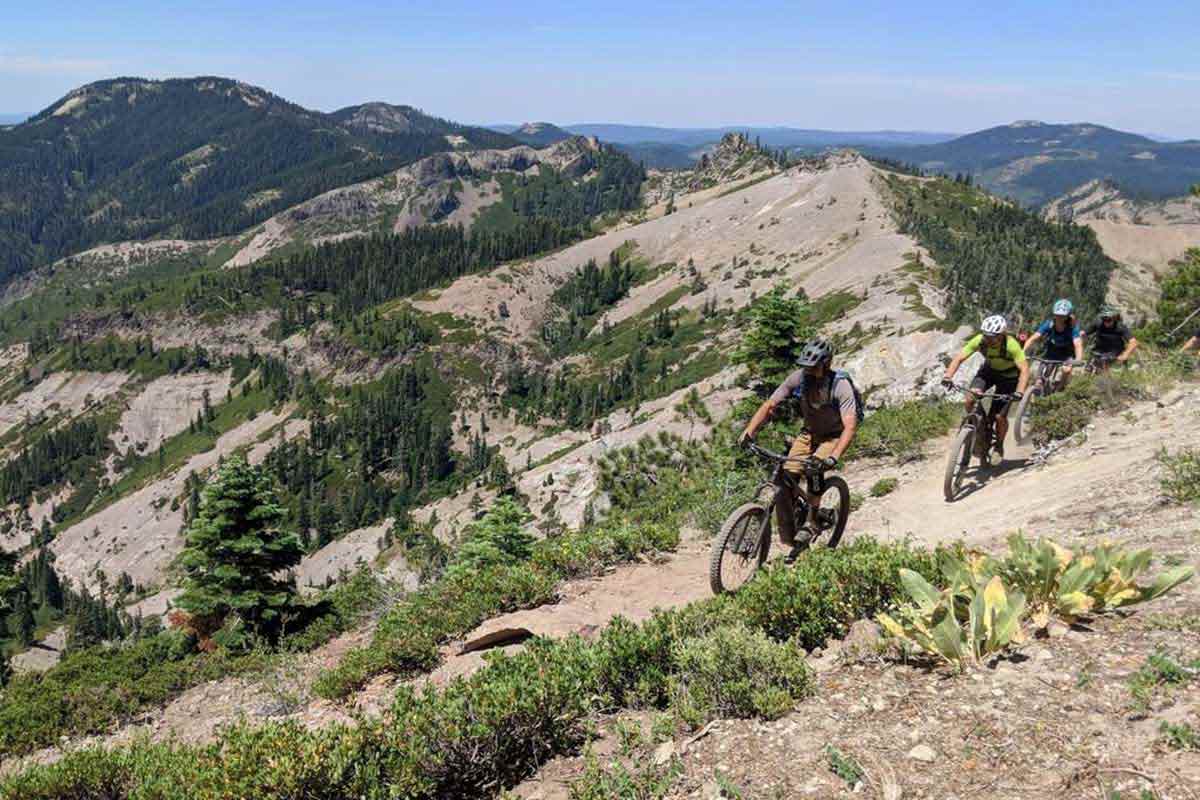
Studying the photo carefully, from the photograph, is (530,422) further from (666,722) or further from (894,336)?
(666,722)

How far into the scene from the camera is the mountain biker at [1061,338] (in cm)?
1582

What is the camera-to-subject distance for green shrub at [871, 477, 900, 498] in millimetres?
16172

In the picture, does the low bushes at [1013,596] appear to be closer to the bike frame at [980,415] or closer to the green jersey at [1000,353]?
the green jersey at [1000,353]

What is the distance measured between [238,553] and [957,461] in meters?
25.1

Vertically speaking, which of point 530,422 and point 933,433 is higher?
point 933,433

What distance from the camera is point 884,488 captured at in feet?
53.3

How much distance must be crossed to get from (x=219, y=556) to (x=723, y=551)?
24539 mm

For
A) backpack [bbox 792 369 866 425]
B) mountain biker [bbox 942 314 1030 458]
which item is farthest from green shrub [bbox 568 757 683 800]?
mountain biker [bbox 942 314 1030 458]

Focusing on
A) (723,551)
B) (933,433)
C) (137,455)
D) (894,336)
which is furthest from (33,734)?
(137,455)

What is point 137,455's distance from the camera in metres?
191

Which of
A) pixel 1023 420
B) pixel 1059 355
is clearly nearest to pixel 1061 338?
pixel 1059 355

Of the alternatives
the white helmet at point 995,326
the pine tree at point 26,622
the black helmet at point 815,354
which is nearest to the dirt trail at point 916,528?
the white helmet at point 995,326

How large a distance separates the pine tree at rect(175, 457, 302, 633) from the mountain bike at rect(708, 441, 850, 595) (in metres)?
21.4

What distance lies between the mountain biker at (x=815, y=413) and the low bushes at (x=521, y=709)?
1.72 meters
